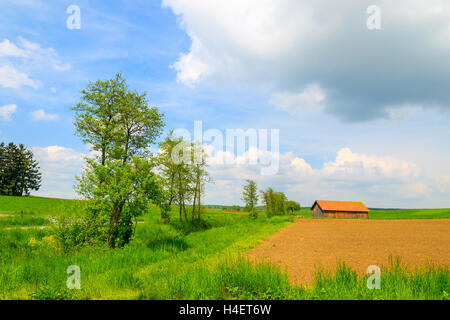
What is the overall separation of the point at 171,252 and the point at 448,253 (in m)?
17.3

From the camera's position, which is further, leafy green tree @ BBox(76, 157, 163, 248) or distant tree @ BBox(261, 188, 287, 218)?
distant tree @ BBox(261, 188, 287, 218)

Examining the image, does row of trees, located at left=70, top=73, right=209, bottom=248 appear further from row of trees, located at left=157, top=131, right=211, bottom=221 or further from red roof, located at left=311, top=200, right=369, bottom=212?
red roof, located at left=311, top=200, right=369, bottom=212

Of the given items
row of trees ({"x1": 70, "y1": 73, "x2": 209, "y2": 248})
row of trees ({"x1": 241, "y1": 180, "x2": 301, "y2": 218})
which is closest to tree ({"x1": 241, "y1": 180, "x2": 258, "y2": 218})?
row of trees ({"x1": 241, "y1": 180, "x2": 301, "y2": 218})

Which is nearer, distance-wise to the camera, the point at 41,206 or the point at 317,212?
the point at 41,206

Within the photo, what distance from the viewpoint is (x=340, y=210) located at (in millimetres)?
81000

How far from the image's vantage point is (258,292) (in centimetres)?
720

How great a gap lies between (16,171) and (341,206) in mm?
111651

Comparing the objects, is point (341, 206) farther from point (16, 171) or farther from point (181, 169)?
point (16, 171)

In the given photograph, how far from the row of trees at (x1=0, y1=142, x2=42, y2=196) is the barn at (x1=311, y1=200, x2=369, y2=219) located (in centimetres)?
10228

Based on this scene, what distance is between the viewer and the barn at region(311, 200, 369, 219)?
262ft

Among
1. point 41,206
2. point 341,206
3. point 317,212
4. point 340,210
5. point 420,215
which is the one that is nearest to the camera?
point 41,206

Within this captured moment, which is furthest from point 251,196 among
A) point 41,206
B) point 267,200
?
point 41,206
